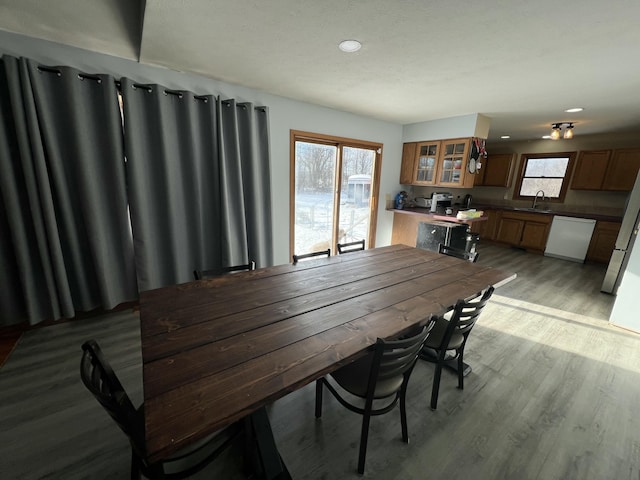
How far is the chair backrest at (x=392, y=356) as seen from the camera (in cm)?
103

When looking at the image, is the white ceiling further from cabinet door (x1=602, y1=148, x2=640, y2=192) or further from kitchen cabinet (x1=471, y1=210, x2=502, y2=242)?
kitchen cabinet (x1=471, y1=210, x2=502, y2=242)

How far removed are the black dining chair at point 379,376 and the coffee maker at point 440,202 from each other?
3195mm

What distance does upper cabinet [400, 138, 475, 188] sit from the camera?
3652 mm

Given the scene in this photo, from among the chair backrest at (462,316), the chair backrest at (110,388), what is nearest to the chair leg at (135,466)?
the chair backrest at (110,388)

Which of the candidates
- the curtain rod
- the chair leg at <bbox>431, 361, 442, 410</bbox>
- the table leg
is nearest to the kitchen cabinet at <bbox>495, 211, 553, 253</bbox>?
the chair leg at <bbox>431, 361, 442, 410</bbox>

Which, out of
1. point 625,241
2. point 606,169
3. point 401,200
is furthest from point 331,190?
point 606,169

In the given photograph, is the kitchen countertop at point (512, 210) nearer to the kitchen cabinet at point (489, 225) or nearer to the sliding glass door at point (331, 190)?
the kitchen cabinet at point (489, 225)

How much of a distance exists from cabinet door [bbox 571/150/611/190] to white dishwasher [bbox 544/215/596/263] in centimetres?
72

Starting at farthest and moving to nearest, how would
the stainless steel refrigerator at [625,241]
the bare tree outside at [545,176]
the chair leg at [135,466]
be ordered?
the bare tree outside at [545,176]
the stainless steel refrigerator at [625,241]
the chair leg at [135,466]

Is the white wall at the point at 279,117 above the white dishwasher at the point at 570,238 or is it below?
above

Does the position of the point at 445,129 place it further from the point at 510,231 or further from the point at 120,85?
the point at 120,85

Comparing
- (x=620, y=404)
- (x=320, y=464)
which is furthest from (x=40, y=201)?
(x=620, y=404)

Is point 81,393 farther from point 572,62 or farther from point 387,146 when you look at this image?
point 387,146

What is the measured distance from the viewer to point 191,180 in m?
2.54
